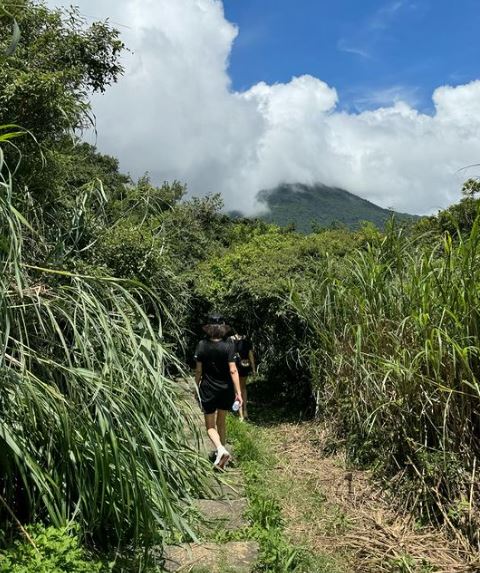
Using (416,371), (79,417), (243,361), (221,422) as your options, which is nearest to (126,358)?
(79,417)

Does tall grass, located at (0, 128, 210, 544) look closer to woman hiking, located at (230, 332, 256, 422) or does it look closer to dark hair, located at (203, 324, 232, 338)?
dark hair, located at (203, 324, 232, 338)

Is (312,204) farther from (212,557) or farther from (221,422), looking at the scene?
(212,557)

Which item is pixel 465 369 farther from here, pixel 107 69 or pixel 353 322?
pixel 107 69

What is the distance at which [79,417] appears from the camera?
8.76 feet

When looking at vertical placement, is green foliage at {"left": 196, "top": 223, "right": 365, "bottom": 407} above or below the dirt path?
above

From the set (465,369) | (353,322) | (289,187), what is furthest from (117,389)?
(289,187)

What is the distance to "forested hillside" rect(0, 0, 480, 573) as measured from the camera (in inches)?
103

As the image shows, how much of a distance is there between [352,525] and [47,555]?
2.12 m

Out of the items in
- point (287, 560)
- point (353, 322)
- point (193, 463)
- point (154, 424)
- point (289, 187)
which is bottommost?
point (287, 560)

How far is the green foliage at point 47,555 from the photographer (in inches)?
85.0

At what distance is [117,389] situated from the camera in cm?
272

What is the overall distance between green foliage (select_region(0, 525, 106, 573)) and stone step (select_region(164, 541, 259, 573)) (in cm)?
61

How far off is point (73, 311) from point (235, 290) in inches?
188

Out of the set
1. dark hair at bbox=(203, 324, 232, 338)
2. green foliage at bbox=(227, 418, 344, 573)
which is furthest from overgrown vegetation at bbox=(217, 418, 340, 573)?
dark hair at bbox=(203, 324, 232, 338)
